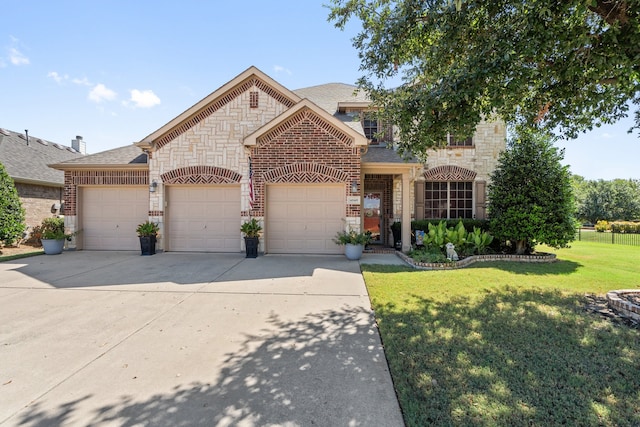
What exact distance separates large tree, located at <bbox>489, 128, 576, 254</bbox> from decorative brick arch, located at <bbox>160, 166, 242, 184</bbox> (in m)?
9.05

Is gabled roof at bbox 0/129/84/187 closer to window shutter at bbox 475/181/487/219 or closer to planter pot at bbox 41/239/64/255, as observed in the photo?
planter pot at bbox 41/239/64/255

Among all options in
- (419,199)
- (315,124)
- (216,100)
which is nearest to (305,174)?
(315,124)

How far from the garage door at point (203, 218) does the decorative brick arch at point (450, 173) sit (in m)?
7.97

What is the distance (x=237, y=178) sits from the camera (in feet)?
33.1

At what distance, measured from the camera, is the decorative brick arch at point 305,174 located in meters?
9.59

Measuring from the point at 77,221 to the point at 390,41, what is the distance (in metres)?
12.1

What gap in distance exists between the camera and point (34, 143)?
1689cm

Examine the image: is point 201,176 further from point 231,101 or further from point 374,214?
point 374,214

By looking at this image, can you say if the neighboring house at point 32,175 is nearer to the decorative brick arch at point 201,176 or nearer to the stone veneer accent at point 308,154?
the decorative brick arch at point 201,176

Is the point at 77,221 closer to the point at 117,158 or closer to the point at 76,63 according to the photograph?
the point at 117,158

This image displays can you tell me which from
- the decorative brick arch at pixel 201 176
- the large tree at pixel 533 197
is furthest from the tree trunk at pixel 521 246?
the decorative brick arch at pixel 201 176

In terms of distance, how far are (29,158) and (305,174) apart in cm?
1551

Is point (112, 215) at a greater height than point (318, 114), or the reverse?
point (318, 114)

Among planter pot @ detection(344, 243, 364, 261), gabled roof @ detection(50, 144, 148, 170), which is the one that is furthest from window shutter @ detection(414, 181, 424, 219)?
gabled roof @ detection(50, 144, 148, 170)
